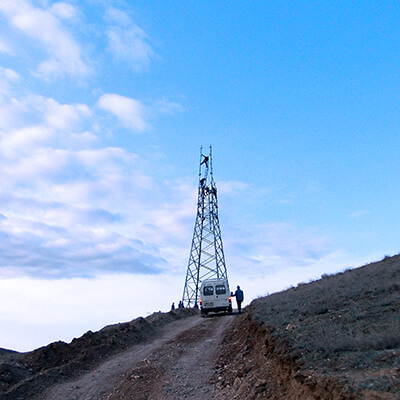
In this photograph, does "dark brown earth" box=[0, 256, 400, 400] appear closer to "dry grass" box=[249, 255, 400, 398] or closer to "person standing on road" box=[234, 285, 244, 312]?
"dry grass" box=[249, 255, 400, 398]

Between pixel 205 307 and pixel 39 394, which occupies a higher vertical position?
pixel 205 307

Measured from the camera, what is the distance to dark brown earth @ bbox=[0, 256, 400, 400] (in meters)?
7.55

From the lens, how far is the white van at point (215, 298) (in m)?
30.6

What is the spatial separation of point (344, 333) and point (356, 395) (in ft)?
11.9

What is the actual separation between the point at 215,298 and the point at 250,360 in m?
17.7

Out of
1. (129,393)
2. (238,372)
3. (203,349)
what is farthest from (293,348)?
(203,349)

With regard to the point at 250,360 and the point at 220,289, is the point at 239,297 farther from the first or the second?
the point at 250,360

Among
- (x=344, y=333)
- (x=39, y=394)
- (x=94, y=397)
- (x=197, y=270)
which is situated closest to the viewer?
(x=344, y=333)

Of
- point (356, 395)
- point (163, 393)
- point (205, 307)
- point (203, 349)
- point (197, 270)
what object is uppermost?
point (197, 270)

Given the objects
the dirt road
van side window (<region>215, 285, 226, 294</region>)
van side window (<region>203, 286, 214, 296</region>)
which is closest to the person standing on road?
van side window (<region>215, 285, 226, 294</region>)

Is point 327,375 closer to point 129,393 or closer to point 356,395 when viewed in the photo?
point 356,395

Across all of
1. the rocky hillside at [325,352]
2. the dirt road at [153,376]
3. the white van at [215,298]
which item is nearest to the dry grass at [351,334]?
the rocky hillside at [325,352]

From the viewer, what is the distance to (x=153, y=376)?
14.0m

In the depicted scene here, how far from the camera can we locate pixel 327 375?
7375 millimetres
